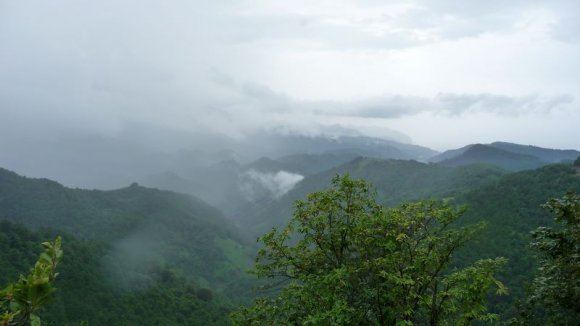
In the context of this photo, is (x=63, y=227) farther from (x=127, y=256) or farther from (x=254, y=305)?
(x=254, y=305)

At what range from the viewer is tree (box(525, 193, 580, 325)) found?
508 inches

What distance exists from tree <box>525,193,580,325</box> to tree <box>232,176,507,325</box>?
2859mm

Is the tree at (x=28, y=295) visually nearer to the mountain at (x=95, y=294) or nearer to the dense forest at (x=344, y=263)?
the dense forest at (x=344, y=263)

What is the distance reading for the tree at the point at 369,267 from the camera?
11.7 metres

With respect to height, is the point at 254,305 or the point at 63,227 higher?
the point at 254,305

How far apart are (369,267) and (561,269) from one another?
6.37 metres

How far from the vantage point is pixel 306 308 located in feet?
44.0

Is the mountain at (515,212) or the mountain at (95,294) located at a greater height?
the mountain at (515,212)

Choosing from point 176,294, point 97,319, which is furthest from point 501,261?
point 176,294

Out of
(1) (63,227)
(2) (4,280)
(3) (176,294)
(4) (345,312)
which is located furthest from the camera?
(1) (63,227)

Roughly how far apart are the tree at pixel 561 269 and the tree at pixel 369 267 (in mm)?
2859

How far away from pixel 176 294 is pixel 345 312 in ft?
405

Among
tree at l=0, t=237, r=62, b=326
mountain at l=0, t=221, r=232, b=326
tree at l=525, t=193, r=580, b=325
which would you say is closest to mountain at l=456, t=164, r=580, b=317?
mountain at l=0, t=221, r=232, b=326

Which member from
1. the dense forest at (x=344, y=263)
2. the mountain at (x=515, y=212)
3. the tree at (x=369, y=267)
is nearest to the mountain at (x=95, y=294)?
the dense forest at (x=344, y=263)
